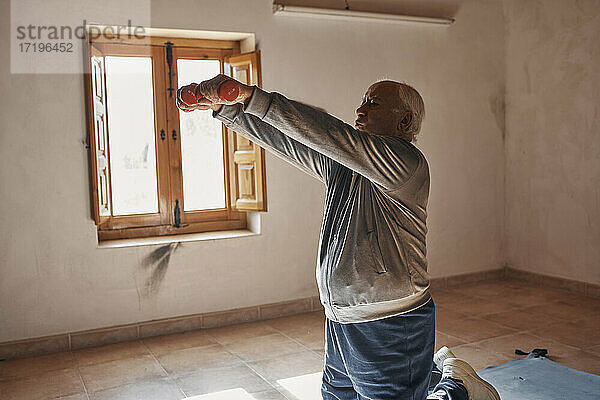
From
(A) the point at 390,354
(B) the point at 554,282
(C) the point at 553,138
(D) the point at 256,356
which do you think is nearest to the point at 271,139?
(A) the point at 390,354

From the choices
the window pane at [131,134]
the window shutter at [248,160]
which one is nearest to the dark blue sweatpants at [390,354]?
the window shutter at [248,160]

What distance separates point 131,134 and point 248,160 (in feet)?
3.22

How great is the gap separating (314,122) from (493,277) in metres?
5.04

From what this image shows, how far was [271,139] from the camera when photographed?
2068 mm

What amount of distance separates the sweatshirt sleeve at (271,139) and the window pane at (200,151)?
9.76 ft

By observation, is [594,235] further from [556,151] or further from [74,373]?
[74,373]

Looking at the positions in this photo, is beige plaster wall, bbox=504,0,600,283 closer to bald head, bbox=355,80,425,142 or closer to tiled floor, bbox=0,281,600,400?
tiled floor, bbox=0,281,600,400

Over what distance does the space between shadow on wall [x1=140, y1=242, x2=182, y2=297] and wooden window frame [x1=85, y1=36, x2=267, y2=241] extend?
35cm

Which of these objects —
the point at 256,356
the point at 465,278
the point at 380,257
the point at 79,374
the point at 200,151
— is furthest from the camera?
the point at 465,278

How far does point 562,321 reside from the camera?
15.1ft

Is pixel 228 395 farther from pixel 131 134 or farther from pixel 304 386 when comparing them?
pixel 131 134

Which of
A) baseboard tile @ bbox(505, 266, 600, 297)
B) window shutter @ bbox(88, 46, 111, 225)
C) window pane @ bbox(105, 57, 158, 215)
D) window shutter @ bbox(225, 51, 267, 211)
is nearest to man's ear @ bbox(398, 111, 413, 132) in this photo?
window shutter @ bbox(225, 51, 267, 211)

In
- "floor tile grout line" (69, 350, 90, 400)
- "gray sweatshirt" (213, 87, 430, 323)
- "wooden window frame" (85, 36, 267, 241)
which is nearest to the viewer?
"gray sweatshirt" (213, 87, 430, 323)

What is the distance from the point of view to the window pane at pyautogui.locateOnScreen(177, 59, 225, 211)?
198 inches
